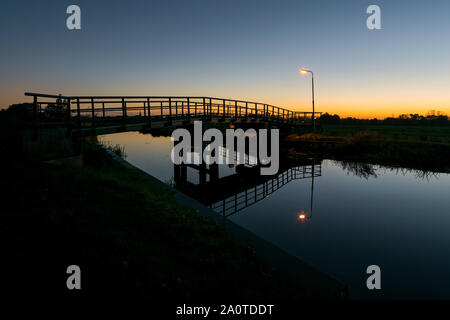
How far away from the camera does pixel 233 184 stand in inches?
611

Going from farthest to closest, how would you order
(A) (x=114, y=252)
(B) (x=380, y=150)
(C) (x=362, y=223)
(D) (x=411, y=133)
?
(D) (x=411, y=133) < (B) (x=380, y=150) < (C) (x=362, y=223) < (A) (x=114, y=252)

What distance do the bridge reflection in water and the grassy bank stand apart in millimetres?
4869

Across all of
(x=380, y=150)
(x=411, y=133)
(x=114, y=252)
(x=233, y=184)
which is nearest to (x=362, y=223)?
(x=233, y=184)

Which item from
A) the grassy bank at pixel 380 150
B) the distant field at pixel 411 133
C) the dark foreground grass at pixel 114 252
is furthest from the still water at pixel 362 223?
the distant field at pixel 411 133

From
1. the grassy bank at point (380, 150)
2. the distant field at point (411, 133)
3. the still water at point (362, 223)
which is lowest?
the still water at point (362, 223)

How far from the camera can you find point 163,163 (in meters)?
21.6

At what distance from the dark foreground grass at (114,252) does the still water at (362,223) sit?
252 centimetres

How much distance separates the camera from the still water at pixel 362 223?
243 inches

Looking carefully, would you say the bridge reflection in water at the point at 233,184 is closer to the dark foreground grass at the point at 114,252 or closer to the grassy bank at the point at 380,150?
the grassy bank at the point at 380,150

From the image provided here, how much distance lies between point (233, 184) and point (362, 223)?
25.0 feet

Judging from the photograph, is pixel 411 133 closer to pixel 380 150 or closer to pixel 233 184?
pixel 380 150

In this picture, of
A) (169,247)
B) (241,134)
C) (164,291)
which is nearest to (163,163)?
(241,134)

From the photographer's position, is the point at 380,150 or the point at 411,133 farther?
the point at 411,133
